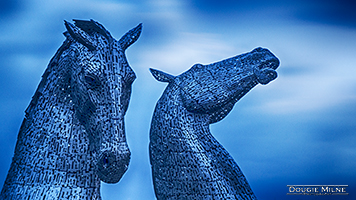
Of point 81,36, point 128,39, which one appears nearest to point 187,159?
point 128,39

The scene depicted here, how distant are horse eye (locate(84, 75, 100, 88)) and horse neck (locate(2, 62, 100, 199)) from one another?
12 cm

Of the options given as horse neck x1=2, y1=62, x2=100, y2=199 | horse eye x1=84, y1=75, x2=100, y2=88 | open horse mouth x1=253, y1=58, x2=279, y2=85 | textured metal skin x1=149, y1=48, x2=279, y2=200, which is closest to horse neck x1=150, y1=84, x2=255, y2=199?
textured metal skin x1=149, y1=48, x2=279, y2=200

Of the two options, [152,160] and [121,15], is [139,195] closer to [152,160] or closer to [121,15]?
[152,160]

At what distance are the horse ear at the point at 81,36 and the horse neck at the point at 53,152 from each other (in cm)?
14

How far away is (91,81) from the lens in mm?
982

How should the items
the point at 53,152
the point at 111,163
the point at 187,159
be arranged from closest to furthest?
the point at 111,163 < the point at 53,152 < the point at 187,159

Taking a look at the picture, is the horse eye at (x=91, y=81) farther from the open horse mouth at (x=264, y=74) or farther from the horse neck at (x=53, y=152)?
the open horse mouth at (x=264, y=74)

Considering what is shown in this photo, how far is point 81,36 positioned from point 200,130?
0.75 m

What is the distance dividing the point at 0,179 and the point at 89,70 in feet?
3.94

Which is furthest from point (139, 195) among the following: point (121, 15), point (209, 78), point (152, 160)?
point (121, 15)

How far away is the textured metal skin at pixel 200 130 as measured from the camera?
1480 millimetres

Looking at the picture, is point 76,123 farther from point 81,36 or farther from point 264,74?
point 264,74

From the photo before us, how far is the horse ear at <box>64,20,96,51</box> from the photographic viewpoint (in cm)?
100

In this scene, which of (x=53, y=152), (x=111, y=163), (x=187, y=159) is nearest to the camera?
(x=111, y=163)
